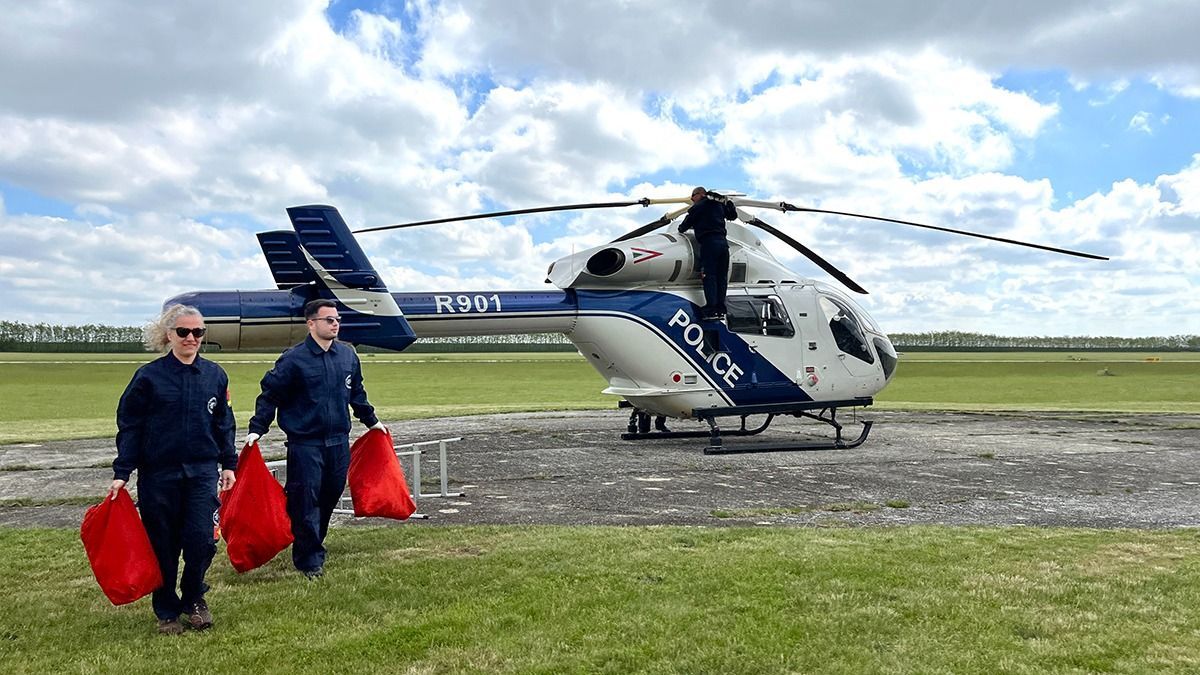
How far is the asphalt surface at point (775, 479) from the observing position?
25.8 ft

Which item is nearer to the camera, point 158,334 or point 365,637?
point 365,637

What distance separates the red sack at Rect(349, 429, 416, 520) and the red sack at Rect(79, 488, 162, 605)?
176 cm

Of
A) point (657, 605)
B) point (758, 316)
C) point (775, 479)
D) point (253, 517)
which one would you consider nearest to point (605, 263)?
point (758, 316)

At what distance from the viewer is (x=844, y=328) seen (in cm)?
1386

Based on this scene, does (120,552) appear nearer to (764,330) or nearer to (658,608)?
(658,608)

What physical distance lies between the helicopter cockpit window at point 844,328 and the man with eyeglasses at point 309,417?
9771mm

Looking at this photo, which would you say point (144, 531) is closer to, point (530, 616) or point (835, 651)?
point (530, 616)

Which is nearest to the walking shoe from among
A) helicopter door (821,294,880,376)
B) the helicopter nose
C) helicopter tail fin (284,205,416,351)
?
helicopter tail fin (284,205,416,351)

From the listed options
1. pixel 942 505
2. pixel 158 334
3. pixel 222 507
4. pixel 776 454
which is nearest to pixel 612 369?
pixel 776 454

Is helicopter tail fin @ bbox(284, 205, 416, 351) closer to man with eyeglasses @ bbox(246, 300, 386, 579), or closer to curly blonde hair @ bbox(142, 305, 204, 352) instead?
man with eyeglasses @ bbox(246, 300, 386, 579)

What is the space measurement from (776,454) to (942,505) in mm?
4404

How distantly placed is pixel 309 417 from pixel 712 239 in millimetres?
8187

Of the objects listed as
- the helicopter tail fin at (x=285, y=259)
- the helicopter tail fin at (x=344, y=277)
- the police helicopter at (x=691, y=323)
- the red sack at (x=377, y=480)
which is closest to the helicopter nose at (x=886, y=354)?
the police helicopter at (x=691, y=323)

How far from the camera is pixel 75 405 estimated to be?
94.3 feet
